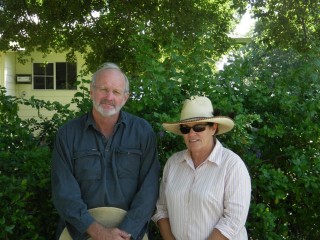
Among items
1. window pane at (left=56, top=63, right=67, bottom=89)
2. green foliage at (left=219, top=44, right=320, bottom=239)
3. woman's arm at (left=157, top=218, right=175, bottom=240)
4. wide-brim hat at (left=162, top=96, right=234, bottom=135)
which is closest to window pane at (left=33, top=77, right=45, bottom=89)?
window pane at (left=56, top=63, right=67, bottom=89)

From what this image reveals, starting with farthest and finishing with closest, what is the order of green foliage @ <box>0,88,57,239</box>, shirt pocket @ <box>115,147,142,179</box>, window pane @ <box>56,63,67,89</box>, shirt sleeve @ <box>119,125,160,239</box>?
window pane @ <box>56,63,67,89</box> < green foliage @ <box>0,88,57,239</box> < shirt pocket @ <box>115,147,142,179</box> < shirt sleeve @ <box>119,125,160,239</box>

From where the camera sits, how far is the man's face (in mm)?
3533

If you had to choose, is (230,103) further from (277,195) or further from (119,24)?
(119,24)

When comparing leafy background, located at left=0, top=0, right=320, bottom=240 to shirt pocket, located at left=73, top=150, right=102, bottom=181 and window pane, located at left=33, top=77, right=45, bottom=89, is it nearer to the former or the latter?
shirt pocket, located at left=73, top=150, right=102, bottom=181

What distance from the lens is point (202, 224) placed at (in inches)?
129

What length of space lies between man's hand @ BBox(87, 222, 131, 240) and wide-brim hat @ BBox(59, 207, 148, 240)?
0.27 ft

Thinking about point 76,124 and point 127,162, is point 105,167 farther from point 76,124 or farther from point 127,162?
point 76,124

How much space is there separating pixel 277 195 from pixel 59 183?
1734mm

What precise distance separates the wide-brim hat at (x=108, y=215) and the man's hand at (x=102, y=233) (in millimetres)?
82

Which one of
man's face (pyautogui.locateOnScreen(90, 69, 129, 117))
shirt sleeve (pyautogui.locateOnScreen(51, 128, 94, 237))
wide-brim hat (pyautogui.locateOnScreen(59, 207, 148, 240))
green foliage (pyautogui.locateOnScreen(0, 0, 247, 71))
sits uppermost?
green foliage (pyautogui.locateOnScreen(0, 0, 247, 71))

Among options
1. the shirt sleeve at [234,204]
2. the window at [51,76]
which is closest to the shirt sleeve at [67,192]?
the shirt sleeve at [234,204]

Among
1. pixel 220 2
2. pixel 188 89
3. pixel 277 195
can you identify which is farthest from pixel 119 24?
pixel 277 195

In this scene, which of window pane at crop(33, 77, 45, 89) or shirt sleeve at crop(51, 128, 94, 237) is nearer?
shirt sleeve at crop(51, 128, 94, 237)

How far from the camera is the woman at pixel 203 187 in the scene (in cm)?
323
